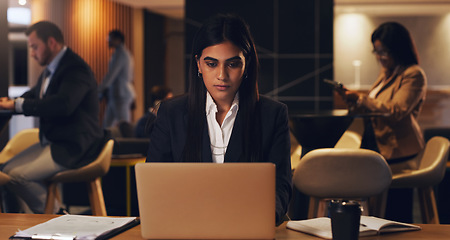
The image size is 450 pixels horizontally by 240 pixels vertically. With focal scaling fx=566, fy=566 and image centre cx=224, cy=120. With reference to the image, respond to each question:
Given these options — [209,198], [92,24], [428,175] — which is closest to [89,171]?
[428,175]

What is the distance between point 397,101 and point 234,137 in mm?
1835

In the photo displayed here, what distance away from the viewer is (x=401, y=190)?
402 cm

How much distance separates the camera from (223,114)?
1.98 meters

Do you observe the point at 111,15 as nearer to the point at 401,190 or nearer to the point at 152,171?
the point at 401,190

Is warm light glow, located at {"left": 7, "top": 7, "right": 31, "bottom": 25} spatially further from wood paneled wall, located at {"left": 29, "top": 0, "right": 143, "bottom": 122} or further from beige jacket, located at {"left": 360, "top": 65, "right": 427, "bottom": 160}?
beige jacket, located at {"left": 360, "top": 65, "right": 427, "bottom": 160}

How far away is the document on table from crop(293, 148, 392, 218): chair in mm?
1408

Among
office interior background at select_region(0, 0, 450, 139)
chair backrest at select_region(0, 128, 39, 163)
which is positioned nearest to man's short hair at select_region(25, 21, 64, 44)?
chair backrest at select_region(0, 128, 39, 163)

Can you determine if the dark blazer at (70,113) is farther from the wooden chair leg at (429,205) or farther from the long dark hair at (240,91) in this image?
the wooden chair leg at (429,205)

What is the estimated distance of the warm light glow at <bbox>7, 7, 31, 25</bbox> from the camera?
32.1 ft

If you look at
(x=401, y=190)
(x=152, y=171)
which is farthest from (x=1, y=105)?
(x=401, y=190)

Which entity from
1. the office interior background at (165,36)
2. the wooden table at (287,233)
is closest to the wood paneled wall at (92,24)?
the office interior background at (165,36)

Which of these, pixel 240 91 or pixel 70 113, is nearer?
pixel 240 91

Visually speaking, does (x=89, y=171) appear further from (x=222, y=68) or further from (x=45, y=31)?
(x=222, y=68)

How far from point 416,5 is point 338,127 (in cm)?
793
